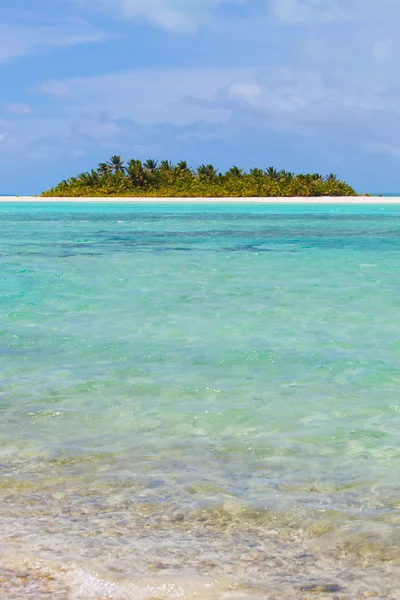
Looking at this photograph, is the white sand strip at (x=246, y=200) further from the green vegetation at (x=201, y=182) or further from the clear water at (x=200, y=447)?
the clear water at (x=200, y=447)

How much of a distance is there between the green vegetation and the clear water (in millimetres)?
79735

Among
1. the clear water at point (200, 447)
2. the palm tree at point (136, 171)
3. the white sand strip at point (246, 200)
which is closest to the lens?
the clear water at point (200, 447)

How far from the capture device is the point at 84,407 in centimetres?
648

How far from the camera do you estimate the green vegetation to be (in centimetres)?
9175

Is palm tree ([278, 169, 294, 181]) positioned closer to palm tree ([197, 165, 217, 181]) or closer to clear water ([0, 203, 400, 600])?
palm tree ([197, 165, 217, 181])

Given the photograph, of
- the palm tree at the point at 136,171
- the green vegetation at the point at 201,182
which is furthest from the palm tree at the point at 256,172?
the palm tree at the point at 136,171

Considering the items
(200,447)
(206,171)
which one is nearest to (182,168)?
(206,171)

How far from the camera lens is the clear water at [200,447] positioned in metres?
3.42

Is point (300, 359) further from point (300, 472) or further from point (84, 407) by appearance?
point (300, 472)

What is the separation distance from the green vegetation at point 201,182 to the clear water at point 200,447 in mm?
79735

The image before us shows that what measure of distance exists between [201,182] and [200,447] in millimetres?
88979

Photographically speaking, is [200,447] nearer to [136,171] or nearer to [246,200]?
[246,200]

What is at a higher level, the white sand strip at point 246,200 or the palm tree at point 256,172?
the palm tree at point 256,172

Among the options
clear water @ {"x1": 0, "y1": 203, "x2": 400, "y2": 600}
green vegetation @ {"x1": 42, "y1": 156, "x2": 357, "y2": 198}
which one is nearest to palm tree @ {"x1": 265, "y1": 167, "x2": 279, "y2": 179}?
green vegetation @ {"x1": 42, "y1": 156, "x2": 357, "y2": 198}
